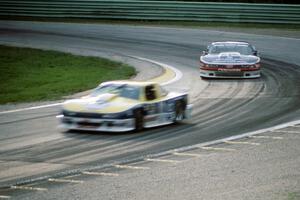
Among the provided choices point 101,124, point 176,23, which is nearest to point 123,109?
point 101,124

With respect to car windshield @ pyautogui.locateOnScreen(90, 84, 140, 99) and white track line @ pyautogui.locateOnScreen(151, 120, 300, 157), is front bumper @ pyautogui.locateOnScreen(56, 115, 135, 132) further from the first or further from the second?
white track line @ pyautogui.locateOnScreen(151, 120, 300, 157)

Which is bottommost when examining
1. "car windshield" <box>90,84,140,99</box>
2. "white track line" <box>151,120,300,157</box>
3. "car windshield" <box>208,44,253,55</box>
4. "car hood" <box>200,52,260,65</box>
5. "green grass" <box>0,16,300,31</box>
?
"green grass" <box>0,16,300,31</box>

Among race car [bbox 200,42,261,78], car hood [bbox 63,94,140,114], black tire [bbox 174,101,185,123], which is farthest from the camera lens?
race car [bbox 200,42,261,78]

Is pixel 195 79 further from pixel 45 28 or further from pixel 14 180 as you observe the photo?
pixel 45 28

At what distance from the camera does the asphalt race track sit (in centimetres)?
1353

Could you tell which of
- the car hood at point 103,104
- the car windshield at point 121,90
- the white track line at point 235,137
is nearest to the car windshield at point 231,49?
the white track line at point 235,137

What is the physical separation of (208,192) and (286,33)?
26.9 m

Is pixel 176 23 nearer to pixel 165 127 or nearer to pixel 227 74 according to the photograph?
pixel 227 74

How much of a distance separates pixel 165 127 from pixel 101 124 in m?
1.74

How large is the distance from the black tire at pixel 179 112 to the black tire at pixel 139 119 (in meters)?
1.26

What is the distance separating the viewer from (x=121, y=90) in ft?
54.4

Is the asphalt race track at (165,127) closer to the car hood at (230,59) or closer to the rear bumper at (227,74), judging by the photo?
the rear bumper at (227,74)

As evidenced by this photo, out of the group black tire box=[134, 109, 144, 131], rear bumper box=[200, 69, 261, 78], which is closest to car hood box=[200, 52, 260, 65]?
rear bumper box=[200, 69, 261, 78]

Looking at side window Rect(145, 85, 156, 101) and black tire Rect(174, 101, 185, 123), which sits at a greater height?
side window Rect(145, 85, 156, 101)
